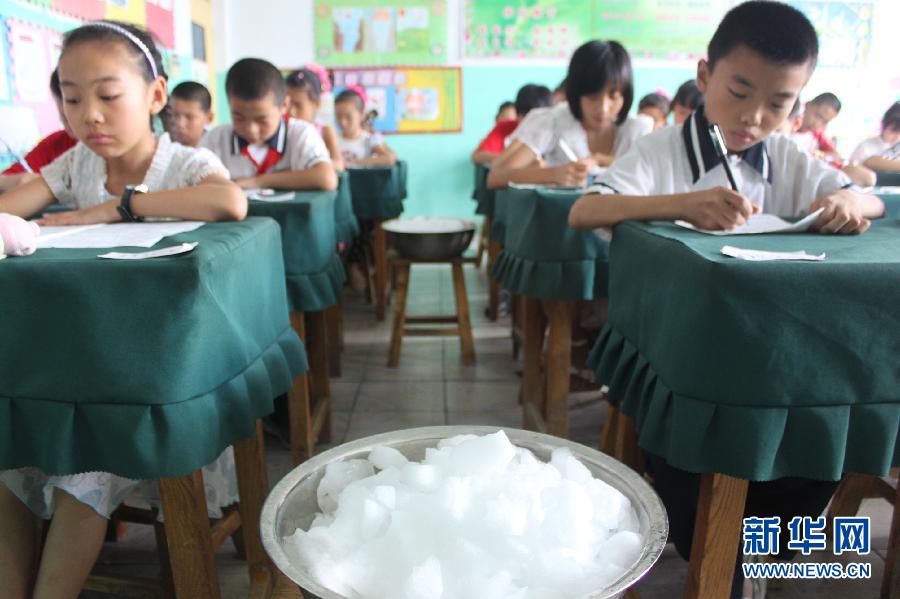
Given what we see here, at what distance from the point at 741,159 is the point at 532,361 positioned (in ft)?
2.99

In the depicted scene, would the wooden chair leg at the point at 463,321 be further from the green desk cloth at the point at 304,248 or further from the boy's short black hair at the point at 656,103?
the boy's short black hair at the point at 656,103

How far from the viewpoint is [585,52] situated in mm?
2197

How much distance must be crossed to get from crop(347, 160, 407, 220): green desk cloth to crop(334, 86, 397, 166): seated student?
0.68 m

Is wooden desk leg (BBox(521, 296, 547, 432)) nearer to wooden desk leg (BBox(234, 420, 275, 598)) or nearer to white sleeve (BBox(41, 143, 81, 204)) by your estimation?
wooden desk leg (BBox(234, 420, 275, 598))

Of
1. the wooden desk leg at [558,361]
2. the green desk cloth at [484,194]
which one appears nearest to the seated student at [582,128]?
the wooden desk leg at [558,361]

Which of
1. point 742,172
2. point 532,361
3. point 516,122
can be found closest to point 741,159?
point 742,172

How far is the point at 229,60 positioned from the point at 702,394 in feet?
17.9

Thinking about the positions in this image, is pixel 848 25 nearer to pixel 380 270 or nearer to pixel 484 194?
pixel 484 194

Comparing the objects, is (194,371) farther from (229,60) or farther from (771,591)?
(229,60)

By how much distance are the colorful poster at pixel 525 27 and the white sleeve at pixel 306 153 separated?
12.0 ft

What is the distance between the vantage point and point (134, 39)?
4.15ft

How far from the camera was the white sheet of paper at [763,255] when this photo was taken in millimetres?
823

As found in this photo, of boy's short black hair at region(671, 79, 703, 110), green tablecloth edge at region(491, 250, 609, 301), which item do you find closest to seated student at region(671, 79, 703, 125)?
boy's short black hair at region(671, 79, 703, 110)

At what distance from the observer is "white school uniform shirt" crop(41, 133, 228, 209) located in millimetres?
1341
